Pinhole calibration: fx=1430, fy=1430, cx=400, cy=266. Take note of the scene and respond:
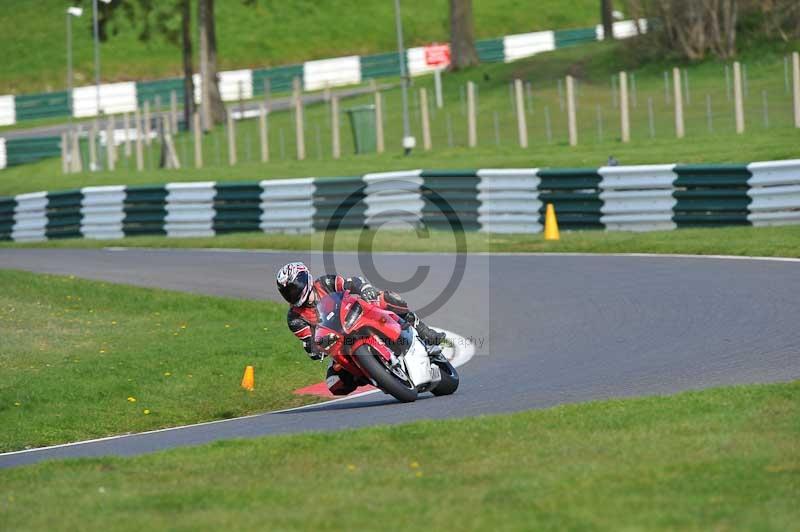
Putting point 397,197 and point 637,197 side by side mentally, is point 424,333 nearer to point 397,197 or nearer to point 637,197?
point 637,197

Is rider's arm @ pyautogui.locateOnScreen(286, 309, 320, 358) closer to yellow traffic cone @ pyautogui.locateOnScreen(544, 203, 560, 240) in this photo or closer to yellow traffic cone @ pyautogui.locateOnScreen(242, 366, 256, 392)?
yellow traffic cone @ pyautogui.locateOnScreen(242, 366, 256, 392)

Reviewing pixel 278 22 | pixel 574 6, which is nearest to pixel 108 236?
pixel 278 22

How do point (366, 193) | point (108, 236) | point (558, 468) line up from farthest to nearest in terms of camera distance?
point (108, 236) → point (366, 193) → point (558, 468)

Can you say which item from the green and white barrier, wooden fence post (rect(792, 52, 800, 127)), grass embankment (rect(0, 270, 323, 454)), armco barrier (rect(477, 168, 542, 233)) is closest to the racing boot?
grass embankment (rect(0, 270, 323, 454))

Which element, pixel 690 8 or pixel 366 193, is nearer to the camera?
pixel 366 193

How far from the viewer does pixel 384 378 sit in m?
10.5

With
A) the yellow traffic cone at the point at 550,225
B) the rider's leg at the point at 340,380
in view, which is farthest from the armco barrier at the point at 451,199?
the rider's leg at the point at 340,380

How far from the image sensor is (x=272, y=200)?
85.6 ft

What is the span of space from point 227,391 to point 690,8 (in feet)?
97.8

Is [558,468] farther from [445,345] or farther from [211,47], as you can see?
[211,47]

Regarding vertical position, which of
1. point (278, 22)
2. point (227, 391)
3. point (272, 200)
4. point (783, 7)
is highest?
point (278, 22)

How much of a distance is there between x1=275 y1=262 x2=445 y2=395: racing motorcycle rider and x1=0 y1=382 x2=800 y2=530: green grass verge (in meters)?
1.76

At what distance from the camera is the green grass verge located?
6594 millimetres

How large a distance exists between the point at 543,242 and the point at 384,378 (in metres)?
11.4
